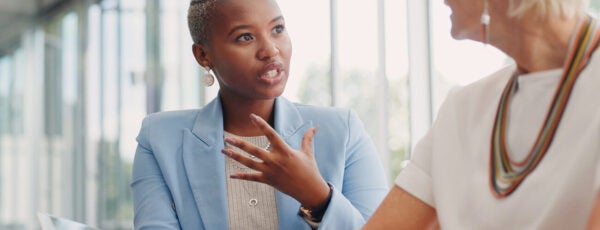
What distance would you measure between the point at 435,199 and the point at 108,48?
676 cm

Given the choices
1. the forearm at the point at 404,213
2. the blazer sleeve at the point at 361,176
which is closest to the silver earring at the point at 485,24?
the forearm at the point at 404,213

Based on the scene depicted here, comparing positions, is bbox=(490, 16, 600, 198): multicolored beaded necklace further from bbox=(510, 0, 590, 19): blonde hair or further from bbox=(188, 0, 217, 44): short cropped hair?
bbox=(188, 0, 217, 44): short cropped hair

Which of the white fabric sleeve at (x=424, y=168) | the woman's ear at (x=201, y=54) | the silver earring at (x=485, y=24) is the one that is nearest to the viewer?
the silver earring at (x=485, y=24)

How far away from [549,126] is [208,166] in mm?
980

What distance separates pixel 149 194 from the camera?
1.96 meters

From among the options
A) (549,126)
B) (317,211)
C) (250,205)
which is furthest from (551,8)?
(250,205)

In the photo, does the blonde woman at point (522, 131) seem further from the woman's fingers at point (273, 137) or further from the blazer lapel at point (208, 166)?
the blazer lapel at point (208, 166)

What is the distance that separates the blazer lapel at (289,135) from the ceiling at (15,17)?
7.73 m

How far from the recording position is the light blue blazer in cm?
190

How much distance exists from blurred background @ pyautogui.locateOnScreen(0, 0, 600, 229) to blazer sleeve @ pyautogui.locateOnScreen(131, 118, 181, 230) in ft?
4.61

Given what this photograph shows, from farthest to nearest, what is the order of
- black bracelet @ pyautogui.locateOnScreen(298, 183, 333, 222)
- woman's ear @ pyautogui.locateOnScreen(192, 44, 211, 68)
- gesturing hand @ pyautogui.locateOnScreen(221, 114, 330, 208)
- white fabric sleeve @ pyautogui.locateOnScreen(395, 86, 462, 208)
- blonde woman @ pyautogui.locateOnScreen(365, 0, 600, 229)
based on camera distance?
woman's ear @ pyautogui.locateOnScreen(192, 44, 211, 68) < black bracelet @ pyautogui.locateOnScreen(298, 183, 333, 222) < gesturing hand @ pyautogui.locateOnScreen(221, 114, 330, 208) < white fabric sleeve @ pyautogui.locateOnScreen(395, 86, 462, 208) < blonde woman @ pyautogui.locateOnScreen(365, 0, 600, 229)

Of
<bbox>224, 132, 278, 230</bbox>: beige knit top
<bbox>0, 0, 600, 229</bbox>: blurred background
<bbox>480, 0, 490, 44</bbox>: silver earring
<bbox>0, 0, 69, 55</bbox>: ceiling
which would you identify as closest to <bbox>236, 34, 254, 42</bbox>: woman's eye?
<bbox>224, 132, 278, 230</bbox>: beige knit top

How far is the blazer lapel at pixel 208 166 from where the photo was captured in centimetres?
190

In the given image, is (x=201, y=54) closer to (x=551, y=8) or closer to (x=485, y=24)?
(x=485, y=24)
